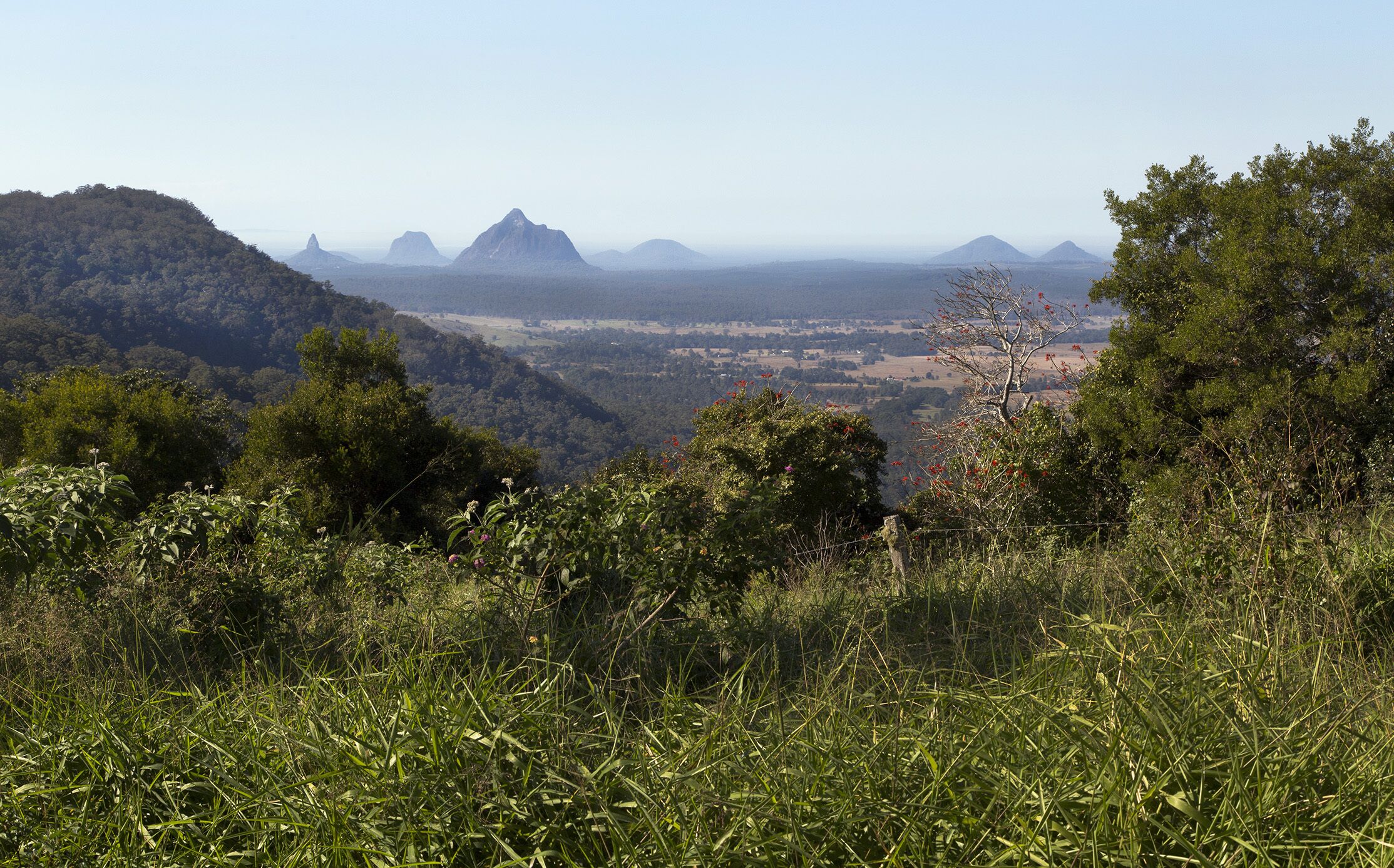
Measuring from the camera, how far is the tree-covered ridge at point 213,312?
46.1m

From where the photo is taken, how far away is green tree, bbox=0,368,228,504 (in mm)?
14367

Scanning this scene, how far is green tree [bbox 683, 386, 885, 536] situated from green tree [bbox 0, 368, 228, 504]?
9660 millimetres

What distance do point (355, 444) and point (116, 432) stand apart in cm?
469

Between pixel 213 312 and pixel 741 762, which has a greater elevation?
pixel 213 312

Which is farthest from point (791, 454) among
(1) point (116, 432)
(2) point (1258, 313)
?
(1) point (116, 432)

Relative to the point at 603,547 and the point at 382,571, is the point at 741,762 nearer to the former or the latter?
the point at 603,547

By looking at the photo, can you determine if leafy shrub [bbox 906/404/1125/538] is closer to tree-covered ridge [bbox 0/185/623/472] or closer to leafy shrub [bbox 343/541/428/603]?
leafy shrub [bbox 343/541/428/603]

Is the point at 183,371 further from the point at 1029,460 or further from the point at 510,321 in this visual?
the point at 510,321

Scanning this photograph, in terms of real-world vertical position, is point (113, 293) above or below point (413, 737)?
above

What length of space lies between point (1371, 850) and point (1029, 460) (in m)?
8.11

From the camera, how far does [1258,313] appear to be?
770 cm

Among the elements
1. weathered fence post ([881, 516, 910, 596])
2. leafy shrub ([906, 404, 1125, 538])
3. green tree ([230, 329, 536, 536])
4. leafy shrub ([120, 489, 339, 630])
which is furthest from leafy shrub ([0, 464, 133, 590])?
green tree ([230, 329, 536, 536])

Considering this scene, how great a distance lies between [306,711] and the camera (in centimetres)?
197

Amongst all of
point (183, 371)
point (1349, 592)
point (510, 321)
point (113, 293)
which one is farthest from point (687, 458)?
point (510, 321)
